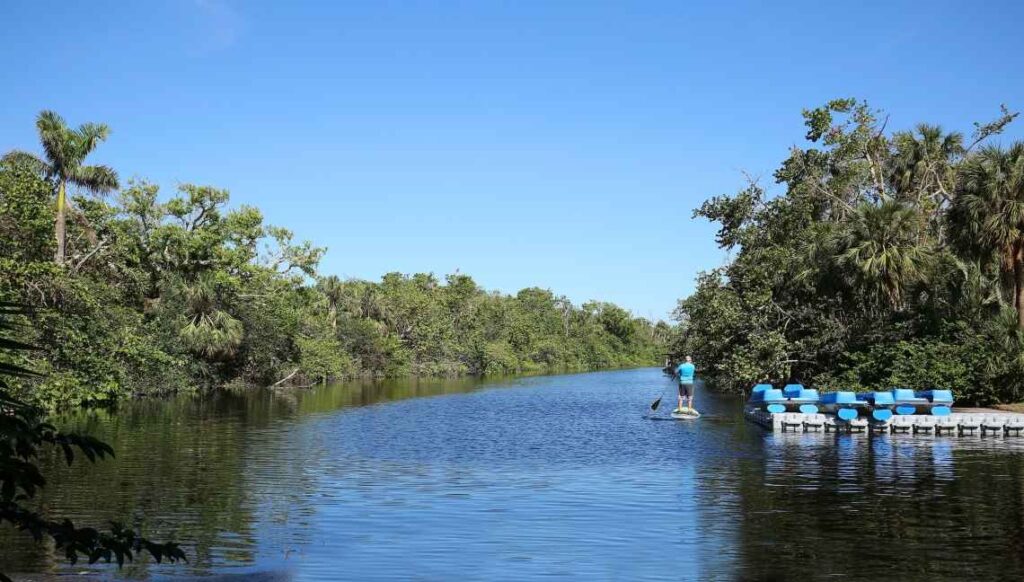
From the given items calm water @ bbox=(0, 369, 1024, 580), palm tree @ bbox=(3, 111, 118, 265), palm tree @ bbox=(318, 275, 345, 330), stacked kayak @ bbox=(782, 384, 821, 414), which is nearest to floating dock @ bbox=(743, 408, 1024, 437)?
stacked kayak @ bbox=(782, 384, 821, 414)

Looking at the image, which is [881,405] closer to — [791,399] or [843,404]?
[843,404]

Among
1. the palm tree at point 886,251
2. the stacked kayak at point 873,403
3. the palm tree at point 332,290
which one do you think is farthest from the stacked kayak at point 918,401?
the palm tree at point 332,290

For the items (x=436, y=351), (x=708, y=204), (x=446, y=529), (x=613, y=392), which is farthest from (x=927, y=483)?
(x=436, y=351)

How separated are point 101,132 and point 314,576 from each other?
36809mm

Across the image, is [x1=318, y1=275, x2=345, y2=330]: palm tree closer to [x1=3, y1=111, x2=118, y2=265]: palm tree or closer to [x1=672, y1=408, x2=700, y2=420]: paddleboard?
[x1=3, y1=111, x2=118, y2=265]: palm tree

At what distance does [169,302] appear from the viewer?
165ft

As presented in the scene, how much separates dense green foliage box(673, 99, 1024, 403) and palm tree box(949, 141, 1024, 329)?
0.05m

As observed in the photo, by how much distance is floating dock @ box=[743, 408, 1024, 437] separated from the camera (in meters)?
27.6

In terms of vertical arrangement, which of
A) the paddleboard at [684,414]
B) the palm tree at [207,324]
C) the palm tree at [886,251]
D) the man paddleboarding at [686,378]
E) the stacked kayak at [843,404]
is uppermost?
the palm tree at [886,251]

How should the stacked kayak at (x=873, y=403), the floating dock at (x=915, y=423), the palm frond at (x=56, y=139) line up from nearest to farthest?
1. the floating dock at (x=915, y=423)
2. the stacked kayak at (x=873, y=403)
3. the palm frond at (x=56, y=139)

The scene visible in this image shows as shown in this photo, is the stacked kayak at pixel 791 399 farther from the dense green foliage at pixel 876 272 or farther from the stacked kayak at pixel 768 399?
the dense green foliage at pixel 876 272

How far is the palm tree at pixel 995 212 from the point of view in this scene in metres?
31.7

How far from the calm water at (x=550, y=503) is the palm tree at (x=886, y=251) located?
10395 mm

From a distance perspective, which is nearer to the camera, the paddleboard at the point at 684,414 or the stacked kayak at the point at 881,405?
the stacked kayak at the point at 881,405
